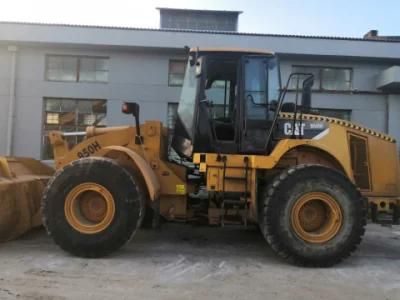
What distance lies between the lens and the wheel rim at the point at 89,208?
23.0ft

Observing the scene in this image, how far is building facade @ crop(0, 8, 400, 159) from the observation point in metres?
18.9

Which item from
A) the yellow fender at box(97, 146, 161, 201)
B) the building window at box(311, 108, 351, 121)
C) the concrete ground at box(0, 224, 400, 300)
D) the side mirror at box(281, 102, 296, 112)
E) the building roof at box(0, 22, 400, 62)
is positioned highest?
the building roof at box(0, 22, 400, 62)

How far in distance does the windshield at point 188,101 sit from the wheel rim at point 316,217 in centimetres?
199

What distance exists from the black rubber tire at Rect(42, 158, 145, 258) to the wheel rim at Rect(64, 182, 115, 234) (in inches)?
2.2

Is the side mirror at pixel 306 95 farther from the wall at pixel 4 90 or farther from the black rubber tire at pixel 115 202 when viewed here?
the wall at pixel 4 90

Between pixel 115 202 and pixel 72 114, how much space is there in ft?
42.1

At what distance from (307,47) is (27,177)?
13.4 m

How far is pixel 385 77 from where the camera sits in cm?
1902

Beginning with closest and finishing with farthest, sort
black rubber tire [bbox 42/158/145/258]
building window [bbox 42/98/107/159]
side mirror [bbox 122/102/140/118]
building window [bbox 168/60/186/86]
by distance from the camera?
black rubber tire [bbox 42/158/145/258] → side mirror [bbox 122/102/140/118] → building window [bbox 42/98/107/159] → building window [bbox 168/60/186/86]

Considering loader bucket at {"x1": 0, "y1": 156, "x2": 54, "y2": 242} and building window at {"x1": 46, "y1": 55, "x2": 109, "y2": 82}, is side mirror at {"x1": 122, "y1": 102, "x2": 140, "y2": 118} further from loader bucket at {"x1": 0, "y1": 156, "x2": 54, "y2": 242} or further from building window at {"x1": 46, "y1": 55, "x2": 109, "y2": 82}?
building window at {"x1": 46, "y1": 55, "x2": 109, "y2": 82}

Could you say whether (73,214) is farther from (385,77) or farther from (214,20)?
(214,20)

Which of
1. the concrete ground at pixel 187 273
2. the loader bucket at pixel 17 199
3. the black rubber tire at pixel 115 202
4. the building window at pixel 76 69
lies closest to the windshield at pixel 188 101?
the black rubber tire at pixel 115 202

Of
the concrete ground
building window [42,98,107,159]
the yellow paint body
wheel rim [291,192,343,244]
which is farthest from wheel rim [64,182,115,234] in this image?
building window [42,98,107,159]

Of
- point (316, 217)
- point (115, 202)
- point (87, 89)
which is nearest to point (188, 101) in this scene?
point (115, 202)
